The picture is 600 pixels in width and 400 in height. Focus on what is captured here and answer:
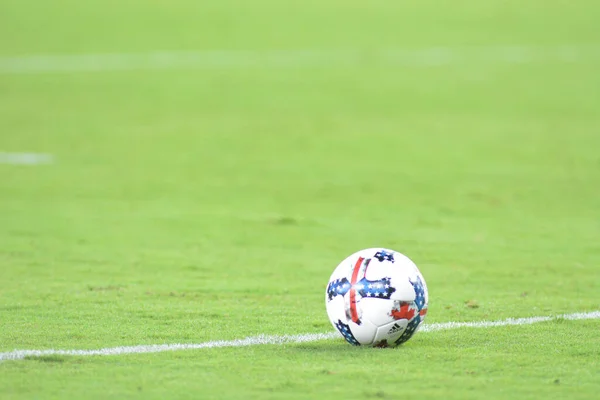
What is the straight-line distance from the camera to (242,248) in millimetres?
13039

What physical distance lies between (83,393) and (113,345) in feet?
4.41

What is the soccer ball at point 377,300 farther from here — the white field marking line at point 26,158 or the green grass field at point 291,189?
the white field marking line at point 26,158

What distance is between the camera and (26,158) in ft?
69.7

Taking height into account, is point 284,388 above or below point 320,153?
above

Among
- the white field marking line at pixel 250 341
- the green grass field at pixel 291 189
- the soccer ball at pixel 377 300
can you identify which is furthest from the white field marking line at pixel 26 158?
the soccer ball at pixel 377 300

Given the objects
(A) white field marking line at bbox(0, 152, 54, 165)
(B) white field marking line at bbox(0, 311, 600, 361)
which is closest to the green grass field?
(B) white field marking line at bbox(0, 311, 600, 361)

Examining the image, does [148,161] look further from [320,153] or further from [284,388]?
[284,388]

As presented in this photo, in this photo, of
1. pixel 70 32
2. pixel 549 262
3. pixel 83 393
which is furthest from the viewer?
pixel 70 32

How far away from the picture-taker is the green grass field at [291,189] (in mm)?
7238

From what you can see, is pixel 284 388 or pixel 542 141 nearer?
pixel 284 388

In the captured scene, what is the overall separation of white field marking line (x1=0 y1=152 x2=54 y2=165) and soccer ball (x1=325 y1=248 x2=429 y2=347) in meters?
14.4

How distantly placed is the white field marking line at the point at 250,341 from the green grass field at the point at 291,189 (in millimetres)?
146

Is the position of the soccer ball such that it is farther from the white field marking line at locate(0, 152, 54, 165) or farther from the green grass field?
the white field marking line at locate(0, 152, 54, 165)

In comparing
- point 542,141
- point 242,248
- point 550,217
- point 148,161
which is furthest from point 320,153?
point 242,248
